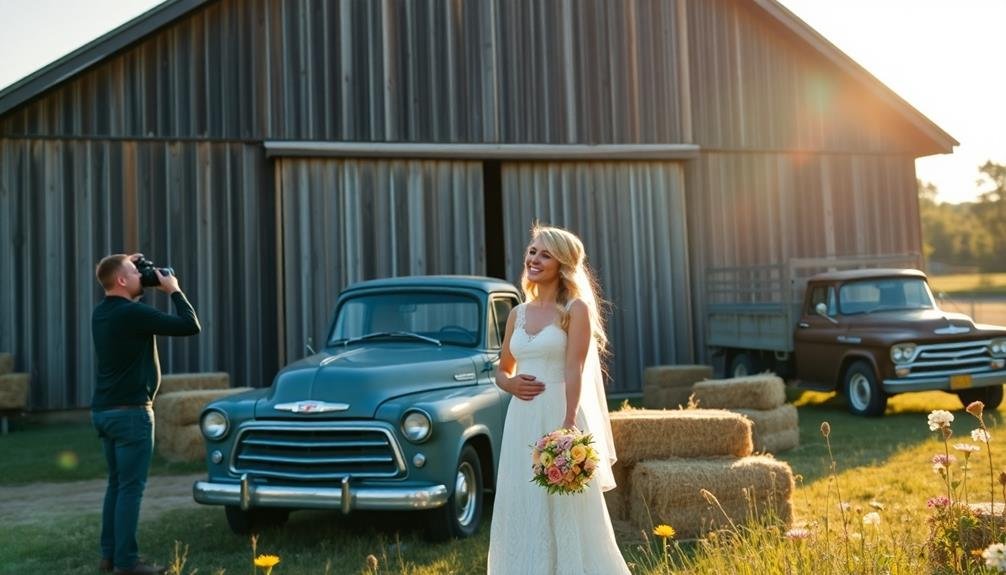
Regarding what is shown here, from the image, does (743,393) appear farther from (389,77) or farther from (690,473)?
(389,77)

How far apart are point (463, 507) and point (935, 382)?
286 inches

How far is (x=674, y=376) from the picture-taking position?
13.8m

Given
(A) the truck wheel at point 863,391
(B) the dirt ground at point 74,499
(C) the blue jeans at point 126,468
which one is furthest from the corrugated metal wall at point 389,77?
(C) the blue jeans at point 126,468

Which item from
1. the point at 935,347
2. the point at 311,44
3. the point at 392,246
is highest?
the point at 311,44

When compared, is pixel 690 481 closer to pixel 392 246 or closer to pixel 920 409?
pixel 920 409

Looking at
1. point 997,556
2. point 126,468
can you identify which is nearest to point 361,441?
point 126,468

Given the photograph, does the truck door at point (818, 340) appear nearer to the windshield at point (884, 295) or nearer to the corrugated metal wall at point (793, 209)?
the windshield at point (884, 295)

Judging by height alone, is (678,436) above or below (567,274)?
below

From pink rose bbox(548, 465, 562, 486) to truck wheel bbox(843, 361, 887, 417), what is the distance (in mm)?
8815

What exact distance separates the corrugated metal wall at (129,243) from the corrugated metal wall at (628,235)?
12.8 ft

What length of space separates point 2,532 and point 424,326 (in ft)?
11.0

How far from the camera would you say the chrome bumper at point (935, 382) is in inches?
456

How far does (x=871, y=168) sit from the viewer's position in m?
17.4

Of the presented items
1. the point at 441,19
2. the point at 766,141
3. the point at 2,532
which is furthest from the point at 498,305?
the point at 766,141
